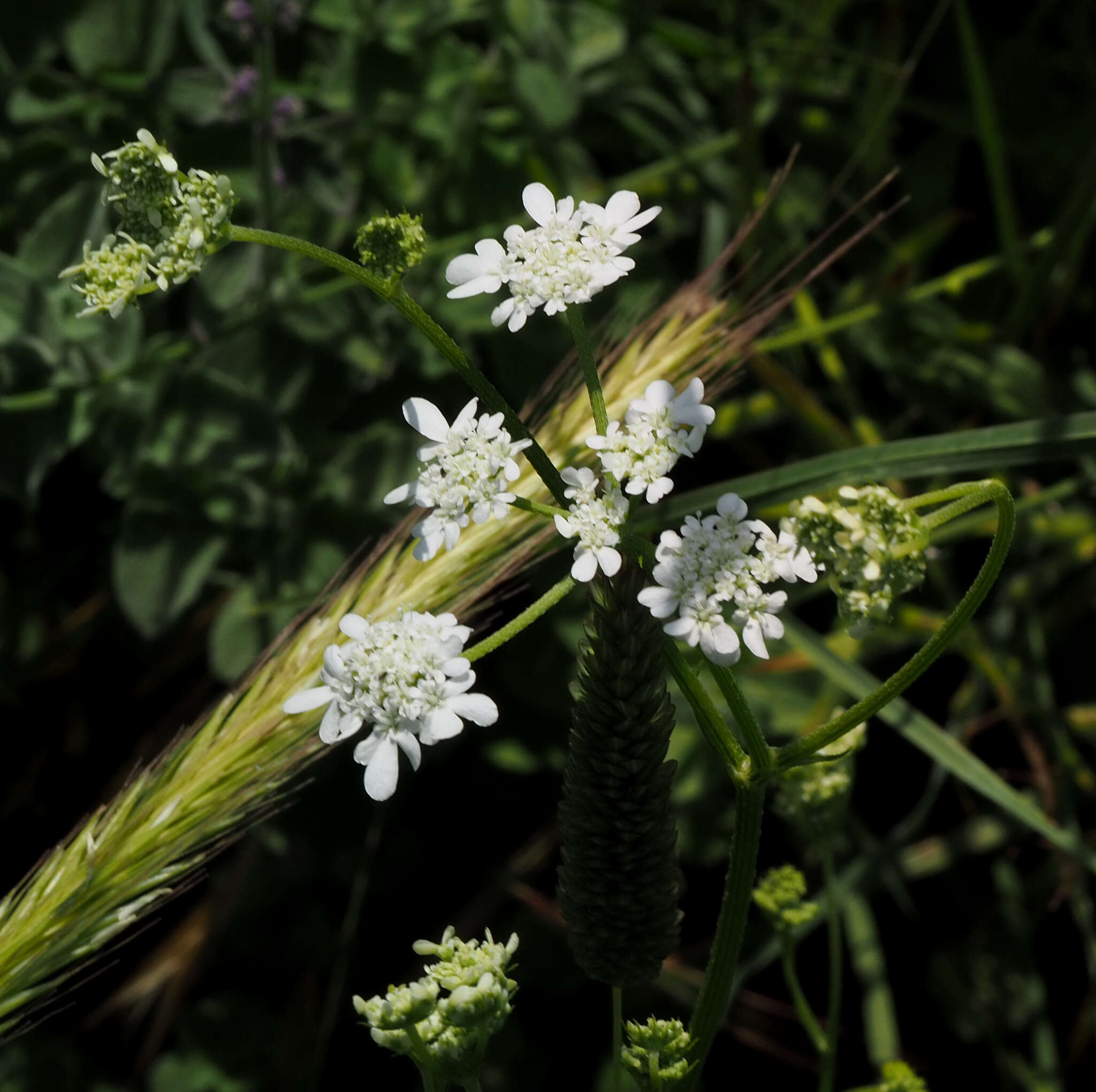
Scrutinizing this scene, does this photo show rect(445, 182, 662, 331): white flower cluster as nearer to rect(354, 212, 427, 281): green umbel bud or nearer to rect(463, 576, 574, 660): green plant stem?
rect(354, 212, 427, 281): green umbel bud

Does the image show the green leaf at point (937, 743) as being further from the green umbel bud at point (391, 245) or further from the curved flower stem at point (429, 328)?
the green umbel bud at point (391, 245)

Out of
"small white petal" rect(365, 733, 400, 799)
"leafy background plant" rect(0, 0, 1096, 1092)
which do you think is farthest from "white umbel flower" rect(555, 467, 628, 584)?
"leafy background plant" rect(0, 0, 1096, 1092)

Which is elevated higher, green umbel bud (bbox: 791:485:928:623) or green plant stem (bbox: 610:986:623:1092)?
green umbel bud (bbox: 791:485:928:623)

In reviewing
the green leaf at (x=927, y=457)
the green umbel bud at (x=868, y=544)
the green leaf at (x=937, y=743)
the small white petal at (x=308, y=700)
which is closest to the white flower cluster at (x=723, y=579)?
the green umbel bud at (x=868, y=544)

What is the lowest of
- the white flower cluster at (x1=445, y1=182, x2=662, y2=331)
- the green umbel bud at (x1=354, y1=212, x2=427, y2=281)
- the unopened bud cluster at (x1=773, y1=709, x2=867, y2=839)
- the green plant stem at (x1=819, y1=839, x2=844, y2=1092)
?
the green plant stem at (x1=819, y1=839, x2=844, y2=1092)

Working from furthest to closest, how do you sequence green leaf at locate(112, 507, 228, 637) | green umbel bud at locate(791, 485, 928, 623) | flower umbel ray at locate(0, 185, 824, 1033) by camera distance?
green leaf at locate(112, 507, 228, 637), flower umbel ray at locate(0, 185, 824, 1033), green umbel bud at locate(791, 485, 928, 623)

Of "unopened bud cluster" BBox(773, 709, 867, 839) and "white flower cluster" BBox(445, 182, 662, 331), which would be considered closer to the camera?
"white flower cluster" BBox(445, 182, 662, 331)

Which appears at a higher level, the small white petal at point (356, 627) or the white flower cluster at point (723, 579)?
the small white petal at point (356, 627)

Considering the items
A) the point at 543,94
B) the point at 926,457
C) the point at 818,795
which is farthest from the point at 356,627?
the point at 543,94
